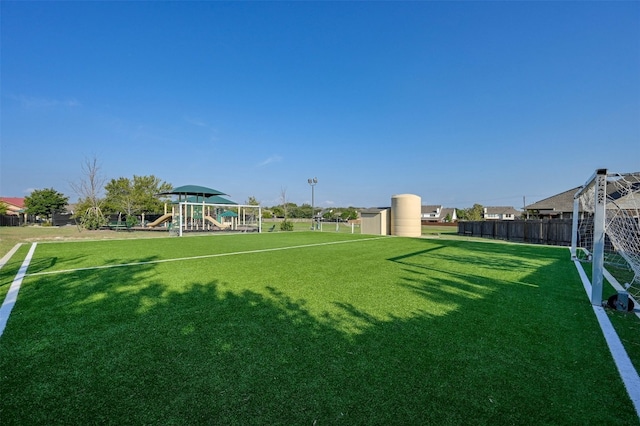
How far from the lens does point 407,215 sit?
774 inches

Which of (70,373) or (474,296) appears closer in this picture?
(70,373)

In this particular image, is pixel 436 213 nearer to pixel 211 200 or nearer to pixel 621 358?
pixel 211 200

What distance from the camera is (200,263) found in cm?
773

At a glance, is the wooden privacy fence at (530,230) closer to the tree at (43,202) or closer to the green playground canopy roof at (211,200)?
the green playground canopy roof at (211,200)

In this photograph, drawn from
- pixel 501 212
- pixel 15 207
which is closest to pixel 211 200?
pixel 15 207

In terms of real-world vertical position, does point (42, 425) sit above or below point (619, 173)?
below

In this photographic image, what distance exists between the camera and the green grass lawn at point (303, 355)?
77.7 inches

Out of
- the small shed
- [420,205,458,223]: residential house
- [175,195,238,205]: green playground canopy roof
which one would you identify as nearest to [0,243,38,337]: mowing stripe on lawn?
the small shed

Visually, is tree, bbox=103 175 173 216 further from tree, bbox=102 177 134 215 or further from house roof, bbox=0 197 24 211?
house roof, bbox=0 197 24 211

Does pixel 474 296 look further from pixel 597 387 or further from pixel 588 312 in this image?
pixel 597 387

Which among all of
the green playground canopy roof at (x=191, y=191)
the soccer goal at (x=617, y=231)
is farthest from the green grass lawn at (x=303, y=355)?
the green playground canopy roof at (x=191, y=191)

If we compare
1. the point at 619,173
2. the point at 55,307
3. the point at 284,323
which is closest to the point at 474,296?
the point at 619,173

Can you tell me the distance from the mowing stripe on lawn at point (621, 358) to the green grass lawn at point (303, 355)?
3.1 inches

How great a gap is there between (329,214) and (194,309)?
63208mm
